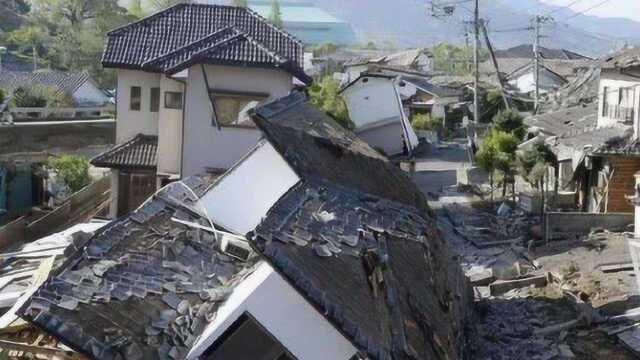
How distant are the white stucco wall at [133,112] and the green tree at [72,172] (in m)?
5.00

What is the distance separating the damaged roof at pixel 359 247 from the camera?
744cm

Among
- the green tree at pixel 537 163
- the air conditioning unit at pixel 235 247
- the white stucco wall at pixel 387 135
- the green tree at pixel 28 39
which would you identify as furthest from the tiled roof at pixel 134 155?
the green tree at pixel 28 39

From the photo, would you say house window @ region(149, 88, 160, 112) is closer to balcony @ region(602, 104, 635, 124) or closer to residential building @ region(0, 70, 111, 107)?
balcony @ region(602, 104, 635, 124)

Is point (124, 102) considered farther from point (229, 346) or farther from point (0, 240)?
point (229, 346)

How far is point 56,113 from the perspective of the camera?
36.3 meters

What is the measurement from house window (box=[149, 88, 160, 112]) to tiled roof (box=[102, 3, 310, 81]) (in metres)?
0.87

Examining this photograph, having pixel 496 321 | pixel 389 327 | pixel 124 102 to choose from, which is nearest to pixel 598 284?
pixel 496 321

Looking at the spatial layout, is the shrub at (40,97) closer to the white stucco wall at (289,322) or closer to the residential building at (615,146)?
the residential building at (615,146)

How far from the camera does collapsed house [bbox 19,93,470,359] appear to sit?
7.35 meters

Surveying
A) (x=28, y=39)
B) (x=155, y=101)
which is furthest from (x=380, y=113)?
(x=28, y=39)

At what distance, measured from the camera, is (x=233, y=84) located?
1858 cm

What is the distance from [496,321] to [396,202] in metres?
3.08

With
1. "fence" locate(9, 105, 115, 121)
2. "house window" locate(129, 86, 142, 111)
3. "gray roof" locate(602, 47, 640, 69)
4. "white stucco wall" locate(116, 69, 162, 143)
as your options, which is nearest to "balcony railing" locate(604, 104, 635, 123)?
"gray roof" locate(602, 47, 640, 69)

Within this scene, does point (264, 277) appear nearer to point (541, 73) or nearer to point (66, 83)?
point (66, 83)
